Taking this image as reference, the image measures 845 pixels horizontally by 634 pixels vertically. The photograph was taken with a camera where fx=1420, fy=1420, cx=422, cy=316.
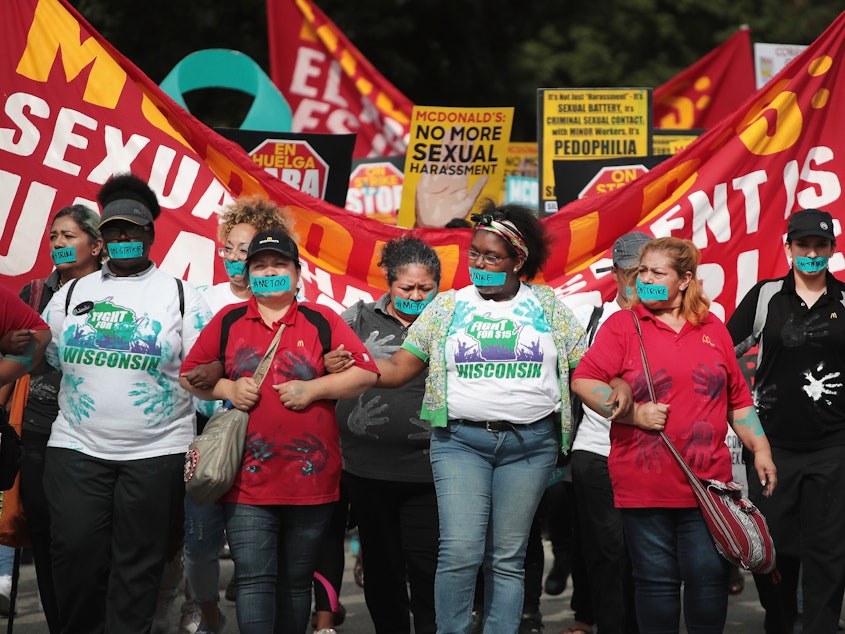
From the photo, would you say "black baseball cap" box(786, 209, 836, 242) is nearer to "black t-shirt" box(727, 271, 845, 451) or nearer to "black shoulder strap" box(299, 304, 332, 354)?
"black t-shirt" box(727, 271, 845, 451)

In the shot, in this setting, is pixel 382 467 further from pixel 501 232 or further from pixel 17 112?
pixel 17 112

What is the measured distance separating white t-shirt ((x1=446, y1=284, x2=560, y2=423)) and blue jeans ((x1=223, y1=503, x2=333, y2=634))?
0.72 m

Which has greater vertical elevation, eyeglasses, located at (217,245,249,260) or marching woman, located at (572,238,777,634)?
eyeglasses, located at (217,245,249,260)

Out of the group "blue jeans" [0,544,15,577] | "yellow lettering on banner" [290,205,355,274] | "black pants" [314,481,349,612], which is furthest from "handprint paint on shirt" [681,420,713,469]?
"blue jeans" [0,544,15,577]

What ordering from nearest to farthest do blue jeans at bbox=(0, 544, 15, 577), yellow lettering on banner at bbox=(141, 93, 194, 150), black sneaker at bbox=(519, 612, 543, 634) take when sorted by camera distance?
black sneaker at bbox=(519, 612, 543, 634) < yellow lettering on banner at bbox=(141, 93, 194, 150) < blue jeans at bbox=(0, 544, 15, 577)

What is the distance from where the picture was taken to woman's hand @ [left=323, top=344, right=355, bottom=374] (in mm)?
5523

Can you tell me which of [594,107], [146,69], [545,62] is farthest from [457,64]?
[594,107]

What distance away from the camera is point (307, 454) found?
5453 mm

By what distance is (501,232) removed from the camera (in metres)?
5.86

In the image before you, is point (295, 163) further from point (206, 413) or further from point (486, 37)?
point (486, 37)

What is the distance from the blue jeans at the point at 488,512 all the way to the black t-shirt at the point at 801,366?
1248 mm

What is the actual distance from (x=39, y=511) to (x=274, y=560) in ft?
4.51

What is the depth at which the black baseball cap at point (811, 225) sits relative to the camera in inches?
249

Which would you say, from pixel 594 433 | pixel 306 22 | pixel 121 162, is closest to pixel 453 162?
pixel 121 162
